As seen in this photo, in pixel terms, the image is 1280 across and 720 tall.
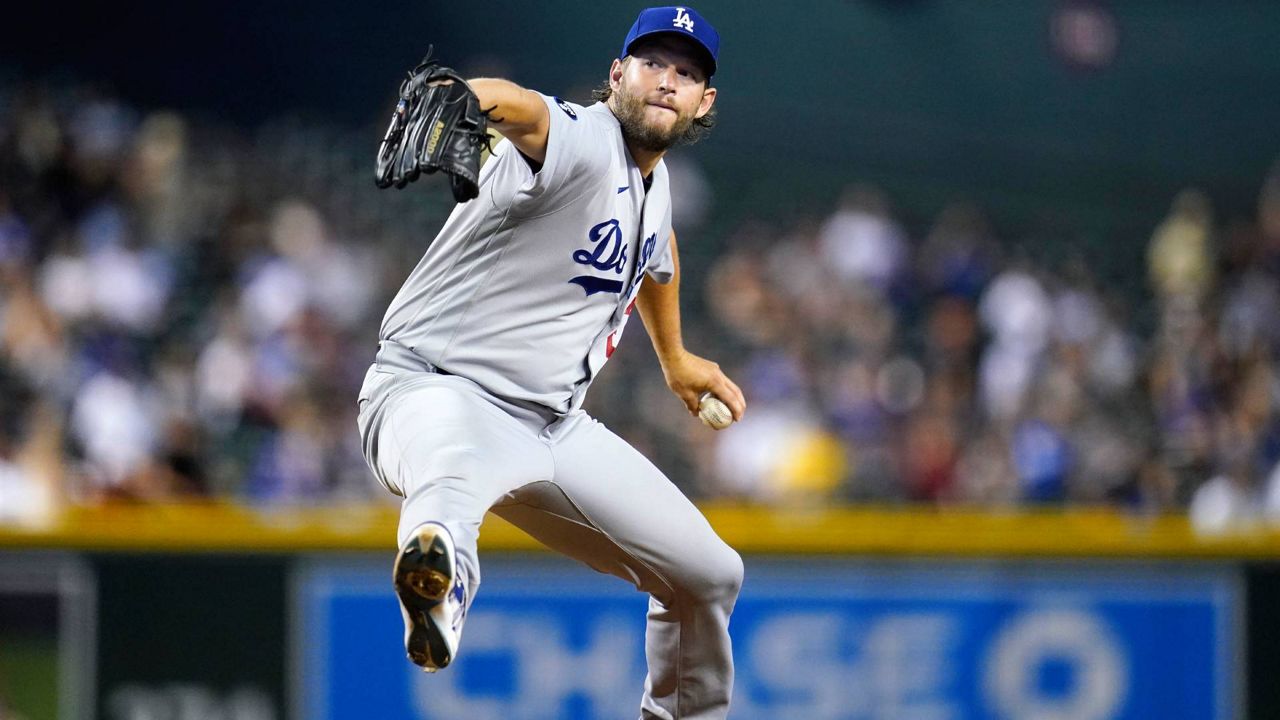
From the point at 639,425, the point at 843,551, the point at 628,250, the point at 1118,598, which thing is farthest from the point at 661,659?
the point at 639,425

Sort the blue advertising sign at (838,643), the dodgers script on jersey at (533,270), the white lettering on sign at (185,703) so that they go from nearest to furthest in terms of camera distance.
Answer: the dodgers script on jersey at (533,270)
the blue advertising sign at (838,643)
the white lettering on sign at (185,703)

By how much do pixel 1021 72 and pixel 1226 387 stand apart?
6129 millimetres

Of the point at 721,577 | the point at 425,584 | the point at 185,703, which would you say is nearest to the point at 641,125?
the point at 721,577

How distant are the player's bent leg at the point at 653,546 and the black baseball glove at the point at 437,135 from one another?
34.7 inches

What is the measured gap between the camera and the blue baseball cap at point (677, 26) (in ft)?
11.2

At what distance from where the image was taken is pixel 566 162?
320 centimetres

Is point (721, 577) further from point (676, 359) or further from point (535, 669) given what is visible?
point (535, 669)

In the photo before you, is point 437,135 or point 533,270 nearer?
point 437,135

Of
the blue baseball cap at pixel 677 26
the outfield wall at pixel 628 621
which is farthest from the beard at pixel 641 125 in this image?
the outfield wall at pixel 628 621

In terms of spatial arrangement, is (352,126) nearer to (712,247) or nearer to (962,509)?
(712,247)

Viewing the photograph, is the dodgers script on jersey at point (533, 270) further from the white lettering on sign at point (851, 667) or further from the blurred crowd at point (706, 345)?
the blurred crowd at point (706, 345)

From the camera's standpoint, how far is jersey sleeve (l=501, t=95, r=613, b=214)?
3.17 metres

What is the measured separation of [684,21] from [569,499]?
107 cm

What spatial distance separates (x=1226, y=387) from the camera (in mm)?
9227
